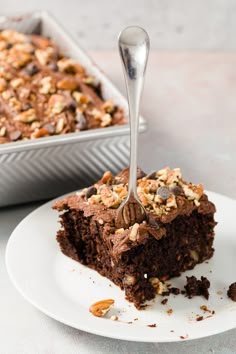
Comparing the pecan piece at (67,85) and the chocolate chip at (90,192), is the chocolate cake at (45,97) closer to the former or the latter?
the pecan piece at (67,85)

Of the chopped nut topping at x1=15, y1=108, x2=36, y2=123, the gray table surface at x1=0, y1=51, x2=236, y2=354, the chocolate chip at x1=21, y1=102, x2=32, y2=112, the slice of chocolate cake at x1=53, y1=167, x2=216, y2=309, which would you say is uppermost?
the chocolate chip at x1=21, y1=102, x2=32, y2=112

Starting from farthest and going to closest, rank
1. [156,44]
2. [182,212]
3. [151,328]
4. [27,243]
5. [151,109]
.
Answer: [156,44] < [151,109] < [27,243] < [182,212] < [151,328]

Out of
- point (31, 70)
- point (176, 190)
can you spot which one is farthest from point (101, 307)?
point (31, 70)

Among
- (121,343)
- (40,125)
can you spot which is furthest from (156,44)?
(121,343)

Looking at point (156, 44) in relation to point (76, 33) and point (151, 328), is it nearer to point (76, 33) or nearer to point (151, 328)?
point (76, 33)

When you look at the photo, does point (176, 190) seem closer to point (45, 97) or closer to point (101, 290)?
point (101, 290)

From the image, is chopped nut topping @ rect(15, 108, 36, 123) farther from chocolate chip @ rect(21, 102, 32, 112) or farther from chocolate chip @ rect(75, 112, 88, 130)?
chocolate chip @ rect(75, 112, 88, 130)

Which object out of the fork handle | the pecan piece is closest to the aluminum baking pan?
the pecan piece
